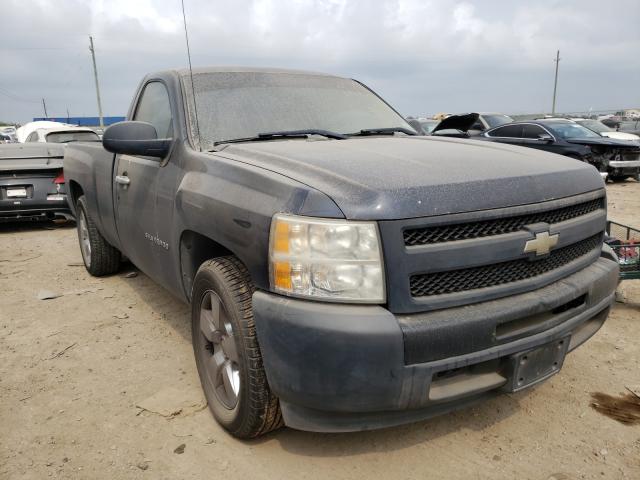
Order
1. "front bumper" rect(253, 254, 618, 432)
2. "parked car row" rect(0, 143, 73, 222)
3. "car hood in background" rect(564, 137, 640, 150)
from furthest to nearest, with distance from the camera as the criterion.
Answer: "car hood in background" rect(564, 137, 640, 150), "parked car row" rect(0, 143, 73, 222), "front bumper" rect(253, 254, 618, 432)

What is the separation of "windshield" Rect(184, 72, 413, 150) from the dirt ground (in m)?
1.42

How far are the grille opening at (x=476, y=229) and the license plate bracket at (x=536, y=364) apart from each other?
0.48 meters

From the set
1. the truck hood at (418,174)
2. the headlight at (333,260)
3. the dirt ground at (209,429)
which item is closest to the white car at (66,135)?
the dirt ground at (209,429)

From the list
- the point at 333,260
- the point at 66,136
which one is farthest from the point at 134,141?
the point at 66,136

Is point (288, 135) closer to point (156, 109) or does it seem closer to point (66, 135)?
point (156, 109)

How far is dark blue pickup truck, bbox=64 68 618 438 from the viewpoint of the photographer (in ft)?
5.99

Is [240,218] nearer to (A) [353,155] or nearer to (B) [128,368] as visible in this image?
(A) [353,155]

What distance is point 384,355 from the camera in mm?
1786

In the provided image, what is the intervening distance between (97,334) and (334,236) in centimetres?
257

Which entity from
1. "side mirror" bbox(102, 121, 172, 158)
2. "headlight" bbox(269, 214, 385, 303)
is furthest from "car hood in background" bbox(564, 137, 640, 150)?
"headlight" bbox(269, 214, 385, 303)

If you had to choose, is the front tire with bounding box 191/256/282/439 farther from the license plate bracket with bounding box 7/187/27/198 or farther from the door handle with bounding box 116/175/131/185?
the license plate bracket with bounding box 7/187/27/198

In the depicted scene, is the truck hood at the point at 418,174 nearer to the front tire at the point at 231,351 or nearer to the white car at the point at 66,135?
the front tire at the point at 231,351

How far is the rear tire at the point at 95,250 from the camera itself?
16.0ft

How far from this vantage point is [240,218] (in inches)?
83.4
